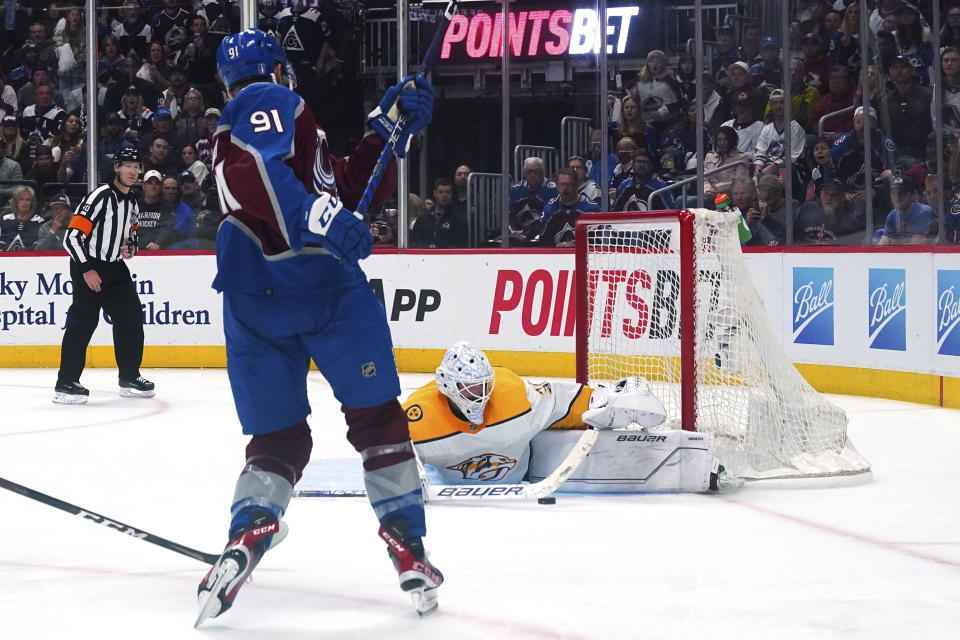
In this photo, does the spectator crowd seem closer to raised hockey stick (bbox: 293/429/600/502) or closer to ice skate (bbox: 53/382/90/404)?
ice skate (bbox: 53/382/90/404)

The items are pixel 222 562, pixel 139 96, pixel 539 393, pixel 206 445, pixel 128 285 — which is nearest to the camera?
pixel 222 562

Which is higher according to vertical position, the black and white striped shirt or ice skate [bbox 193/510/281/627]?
the black and white striped shirt

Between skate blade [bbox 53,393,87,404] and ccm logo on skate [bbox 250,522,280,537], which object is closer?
ccm logo on skate [bbox 250,522,280,537]

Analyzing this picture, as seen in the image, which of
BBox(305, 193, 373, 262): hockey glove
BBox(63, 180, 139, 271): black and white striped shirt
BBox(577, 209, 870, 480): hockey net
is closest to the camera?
BBox(305, 193, 373, 262): hockey glove

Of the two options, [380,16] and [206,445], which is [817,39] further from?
[206,445]

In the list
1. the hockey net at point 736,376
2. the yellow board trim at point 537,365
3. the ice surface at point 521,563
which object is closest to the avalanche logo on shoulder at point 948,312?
the yellow board trim at point 537,365

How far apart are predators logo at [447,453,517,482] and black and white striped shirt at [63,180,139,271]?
3.28m

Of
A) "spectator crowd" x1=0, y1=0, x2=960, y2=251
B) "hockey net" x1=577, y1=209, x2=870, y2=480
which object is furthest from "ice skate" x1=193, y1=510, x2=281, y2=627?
"spectator crowd" x1=0, y1=0, x2=960, y2=251

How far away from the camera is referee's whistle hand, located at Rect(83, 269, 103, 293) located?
20.9 feet

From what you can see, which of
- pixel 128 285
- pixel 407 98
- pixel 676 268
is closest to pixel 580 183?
pixel 128 285

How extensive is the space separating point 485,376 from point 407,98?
111 cm

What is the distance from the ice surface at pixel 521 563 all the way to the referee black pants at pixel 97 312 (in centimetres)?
184

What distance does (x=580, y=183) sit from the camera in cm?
837

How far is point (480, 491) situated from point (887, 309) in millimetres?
3429
